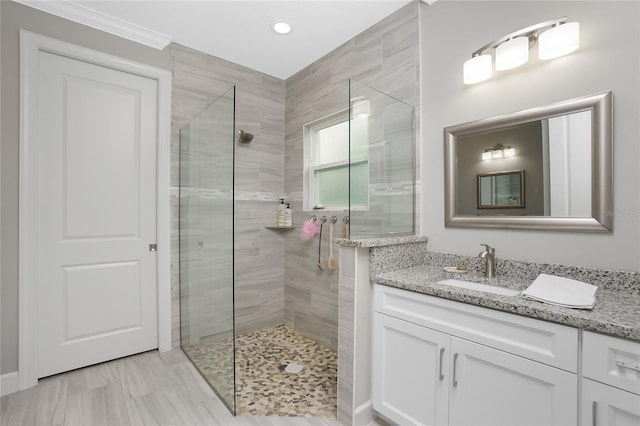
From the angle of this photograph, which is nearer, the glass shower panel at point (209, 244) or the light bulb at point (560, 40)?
the light bulb at point (560, 40)

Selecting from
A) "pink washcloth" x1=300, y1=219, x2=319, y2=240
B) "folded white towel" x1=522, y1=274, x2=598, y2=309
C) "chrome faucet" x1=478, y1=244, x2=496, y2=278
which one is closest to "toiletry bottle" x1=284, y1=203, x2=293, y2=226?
Answer: "pink washcloth" x1=300, y1=219, x2=319, y2=240

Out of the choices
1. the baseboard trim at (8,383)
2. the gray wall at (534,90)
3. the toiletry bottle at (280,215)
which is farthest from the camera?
the toiletry bottle at (280,215)

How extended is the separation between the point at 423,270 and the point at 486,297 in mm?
567

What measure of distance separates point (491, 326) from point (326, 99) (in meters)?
2.22

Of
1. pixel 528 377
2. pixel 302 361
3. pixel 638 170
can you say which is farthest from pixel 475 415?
pixel 302 361

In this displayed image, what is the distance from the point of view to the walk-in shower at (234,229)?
175cm

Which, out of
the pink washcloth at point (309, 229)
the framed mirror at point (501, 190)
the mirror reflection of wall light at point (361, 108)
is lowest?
the pink washcloth at point (309, 229)

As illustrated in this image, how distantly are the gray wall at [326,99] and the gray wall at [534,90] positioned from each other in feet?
0.47

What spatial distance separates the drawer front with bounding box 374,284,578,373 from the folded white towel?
10 centimetres

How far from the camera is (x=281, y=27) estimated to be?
231cm

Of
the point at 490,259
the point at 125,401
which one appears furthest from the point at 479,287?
the point at 125,401

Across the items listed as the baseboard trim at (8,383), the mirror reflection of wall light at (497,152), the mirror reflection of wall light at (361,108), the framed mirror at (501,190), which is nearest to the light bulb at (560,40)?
the mirror reflection of wall light at (497,152)

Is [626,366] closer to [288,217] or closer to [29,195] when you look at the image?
[288,217]

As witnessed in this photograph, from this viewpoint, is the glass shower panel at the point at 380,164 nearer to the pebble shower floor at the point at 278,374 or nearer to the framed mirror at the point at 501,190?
the framed mirror at the point at 501,190
